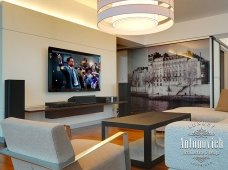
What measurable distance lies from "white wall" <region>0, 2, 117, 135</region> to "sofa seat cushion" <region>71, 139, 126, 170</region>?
6.86ft

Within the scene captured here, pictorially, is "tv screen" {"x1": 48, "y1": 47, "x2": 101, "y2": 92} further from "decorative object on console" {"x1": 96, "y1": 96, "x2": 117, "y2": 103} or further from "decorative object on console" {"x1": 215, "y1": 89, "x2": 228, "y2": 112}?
"decorative object on console" {"x1": 215, "y1": 89, "x2": 228, "y2": 112}

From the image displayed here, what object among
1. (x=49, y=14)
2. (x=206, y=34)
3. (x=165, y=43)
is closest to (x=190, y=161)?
(x=49, y=14)

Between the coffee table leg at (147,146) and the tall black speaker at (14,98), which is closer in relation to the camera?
the coffee table leg at (147,146)

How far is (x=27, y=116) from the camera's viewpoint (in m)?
3.74

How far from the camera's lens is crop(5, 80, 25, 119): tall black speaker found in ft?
10.4

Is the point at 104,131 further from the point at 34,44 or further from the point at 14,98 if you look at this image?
the point at 34,44

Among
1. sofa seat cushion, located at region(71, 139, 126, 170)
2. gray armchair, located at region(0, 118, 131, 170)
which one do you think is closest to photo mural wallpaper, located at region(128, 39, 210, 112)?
sofa seat cushion, located at region(71, 139, 126, 170)

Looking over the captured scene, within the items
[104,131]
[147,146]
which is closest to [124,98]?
[104,131]

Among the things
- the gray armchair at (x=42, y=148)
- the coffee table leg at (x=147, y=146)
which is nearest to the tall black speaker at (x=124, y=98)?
the coffee table leg at (x=147, y=146)

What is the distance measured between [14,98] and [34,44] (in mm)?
1088

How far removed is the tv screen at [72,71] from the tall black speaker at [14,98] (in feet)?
2.56

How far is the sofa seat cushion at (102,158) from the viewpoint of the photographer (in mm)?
1537

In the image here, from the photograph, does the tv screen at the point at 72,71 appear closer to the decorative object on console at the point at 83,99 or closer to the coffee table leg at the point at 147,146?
the decorative object on console at the point at 83,99

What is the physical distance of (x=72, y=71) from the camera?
4.43m
